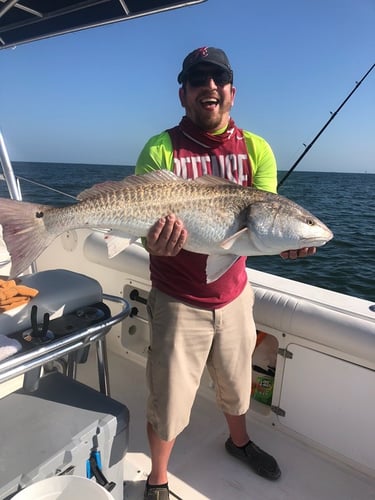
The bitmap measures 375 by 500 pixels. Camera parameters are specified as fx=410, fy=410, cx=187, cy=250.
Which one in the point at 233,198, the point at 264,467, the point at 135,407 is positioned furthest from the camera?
the point at 135,407

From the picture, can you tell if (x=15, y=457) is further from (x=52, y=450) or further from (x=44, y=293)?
(x=44, y=293)

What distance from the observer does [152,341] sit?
105 inches

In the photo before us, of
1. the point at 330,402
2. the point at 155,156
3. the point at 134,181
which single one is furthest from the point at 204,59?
the point at 330,402

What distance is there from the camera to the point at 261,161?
2.75 metres

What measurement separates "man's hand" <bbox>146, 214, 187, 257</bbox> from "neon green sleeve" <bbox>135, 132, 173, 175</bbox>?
0.43 m

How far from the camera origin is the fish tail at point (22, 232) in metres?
2.15

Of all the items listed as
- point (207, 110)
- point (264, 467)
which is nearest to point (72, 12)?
point (207, 110)

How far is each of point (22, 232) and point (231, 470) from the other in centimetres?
237

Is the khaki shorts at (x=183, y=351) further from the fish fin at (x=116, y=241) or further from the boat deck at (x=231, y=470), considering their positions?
the boat deck at (x=231, y=470)

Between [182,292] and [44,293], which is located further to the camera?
[44,293]

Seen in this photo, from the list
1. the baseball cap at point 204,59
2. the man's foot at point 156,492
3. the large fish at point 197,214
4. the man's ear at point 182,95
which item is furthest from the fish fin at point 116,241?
the man's foot at point 156,492

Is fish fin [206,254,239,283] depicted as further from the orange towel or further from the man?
the orange towel

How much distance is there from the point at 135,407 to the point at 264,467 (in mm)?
1314

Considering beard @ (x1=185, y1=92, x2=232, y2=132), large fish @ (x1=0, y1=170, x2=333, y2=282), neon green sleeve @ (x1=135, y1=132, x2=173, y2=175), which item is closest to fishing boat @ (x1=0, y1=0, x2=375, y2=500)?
large fish @ (x1=0, y1=170, x2=333, y2=282)
